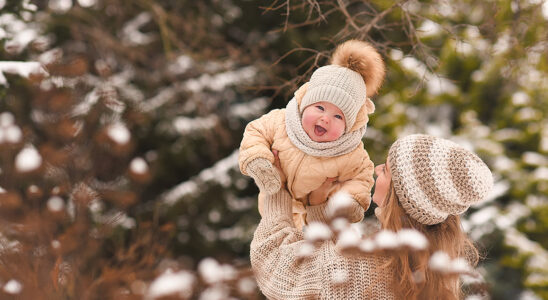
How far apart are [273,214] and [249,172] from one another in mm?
160

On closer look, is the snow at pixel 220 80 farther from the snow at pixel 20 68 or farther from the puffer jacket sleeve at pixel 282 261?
the puffer jacket sleeve at pixel 282 261

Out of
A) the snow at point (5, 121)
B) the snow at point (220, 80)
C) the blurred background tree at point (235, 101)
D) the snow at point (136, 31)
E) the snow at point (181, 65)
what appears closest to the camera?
the snow at point (5, 121)

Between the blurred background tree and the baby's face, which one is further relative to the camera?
the blurred background tree

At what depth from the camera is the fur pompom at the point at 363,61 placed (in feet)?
4.57

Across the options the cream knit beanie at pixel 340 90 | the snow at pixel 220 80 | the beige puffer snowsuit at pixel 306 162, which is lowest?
the snow at pixel 220 80

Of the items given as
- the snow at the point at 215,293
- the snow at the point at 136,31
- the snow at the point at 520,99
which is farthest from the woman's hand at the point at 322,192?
the snow at the point at 136,31

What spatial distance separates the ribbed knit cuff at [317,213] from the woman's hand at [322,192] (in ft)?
0.05

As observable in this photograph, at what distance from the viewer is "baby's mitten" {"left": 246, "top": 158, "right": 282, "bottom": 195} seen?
4.60 feet

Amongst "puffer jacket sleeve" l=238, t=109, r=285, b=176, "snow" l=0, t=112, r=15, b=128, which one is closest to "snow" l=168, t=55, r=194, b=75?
"snow" l=0, t=112, r=15, b=128

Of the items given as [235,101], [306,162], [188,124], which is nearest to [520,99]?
[235,101]

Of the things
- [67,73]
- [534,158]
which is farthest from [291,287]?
[534,158]

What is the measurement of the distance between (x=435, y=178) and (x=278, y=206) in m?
0.47

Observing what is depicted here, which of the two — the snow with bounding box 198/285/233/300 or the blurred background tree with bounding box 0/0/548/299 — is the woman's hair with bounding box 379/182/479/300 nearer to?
the snow with bounding box 198/285/233/300

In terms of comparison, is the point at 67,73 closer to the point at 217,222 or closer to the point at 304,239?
the point at 304,239
